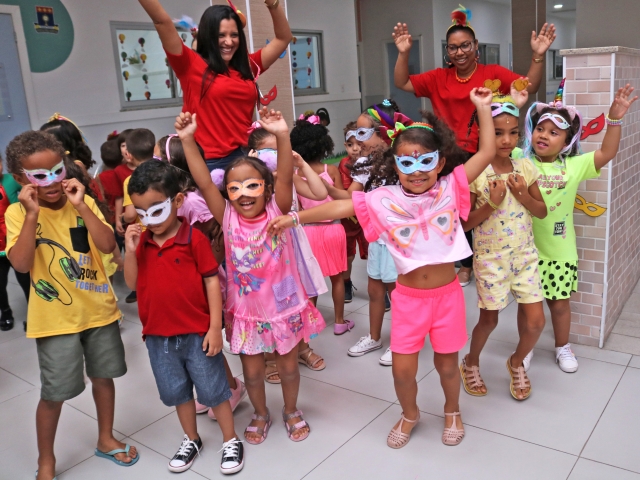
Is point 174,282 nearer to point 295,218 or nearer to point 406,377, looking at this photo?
point 295,218

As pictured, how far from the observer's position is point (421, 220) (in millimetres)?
1999

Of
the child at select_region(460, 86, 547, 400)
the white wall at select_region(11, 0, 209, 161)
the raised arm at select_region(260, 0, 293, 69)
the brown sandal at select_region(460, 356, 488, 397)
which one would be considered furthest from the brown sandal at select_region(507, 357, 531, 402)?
the white wall at select_region(11, 0, 209, 161)

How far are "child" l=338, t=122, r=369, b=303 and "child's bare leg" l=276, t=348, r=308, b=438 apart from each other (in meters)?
1.16

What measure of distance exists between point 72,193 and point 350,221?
1.78 meters

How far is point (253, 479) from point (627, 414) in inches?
59.7

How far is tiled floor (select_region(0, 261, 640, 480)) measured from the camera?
2.03 m

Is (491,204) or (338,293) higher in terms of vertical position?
(491,204)

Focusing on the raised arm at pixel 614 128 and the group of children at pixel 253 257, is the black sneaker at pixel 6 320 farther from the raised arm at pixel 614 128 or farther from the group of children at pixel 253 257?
the raised arm at pixel 614 128

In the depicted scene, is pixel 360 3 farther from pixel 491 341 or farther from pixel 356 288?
pixel 491 341

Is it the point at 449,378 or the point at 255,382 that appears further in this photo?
the point at 255,382

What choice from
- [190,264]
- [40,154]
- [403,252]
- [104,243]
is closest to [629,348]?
[403,252]

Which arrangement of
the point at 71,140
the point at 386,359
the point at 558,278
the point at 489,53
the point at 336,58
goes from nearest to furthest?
the point at 558,278 → the point at 386,359 → the point at 71,140 → the point at 336,58 → the point at 489,53

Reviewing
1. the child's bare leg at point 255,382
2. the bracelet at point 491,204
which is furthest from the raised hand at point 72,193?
the bracelet at point 491,204

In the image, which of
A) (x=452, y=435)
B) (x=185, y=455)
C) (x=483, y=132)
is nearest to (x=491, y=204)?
(x=483, y=132)
